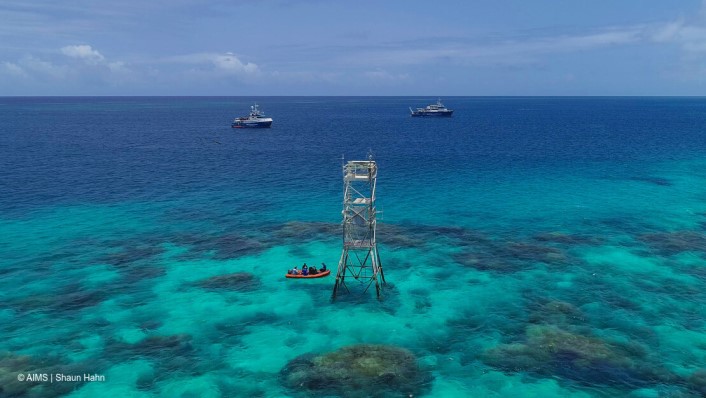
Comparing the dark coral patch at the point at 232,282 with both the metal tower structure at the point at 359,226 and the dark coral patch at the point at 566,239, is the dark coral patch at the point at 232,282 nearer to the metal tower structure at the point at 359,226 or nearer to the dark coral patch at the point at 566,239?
the metal tower structure at the point at 359,226

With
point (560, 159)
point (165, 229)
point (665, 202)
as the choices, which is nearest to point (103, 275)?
point (165, 229)

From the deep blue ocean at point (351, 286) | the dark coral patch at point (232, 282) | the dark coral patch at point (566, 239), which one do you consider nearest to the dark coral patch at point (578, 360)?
the deep blue ocean at point (351, 286)

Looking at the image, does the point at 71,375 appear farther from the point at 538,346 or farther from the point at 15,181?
the point at 15,181

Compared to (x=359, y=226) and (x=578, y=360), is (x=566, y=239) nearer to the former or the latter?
(x=578, y=360)

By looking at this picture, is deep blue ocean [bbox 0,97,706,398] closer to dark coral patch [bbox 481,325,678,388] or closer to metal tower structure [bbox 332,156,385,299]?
dark coral patch [bbox 481,325,678,388]

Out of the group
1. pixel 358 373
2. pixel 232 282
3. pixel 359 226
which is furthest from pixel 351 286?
pixel 358 373

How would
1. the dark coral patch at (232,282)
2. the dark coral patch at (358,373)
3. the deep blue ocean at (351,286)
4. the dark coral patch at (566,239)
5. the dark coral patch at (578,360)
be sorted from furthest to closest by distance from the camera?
the dark coral patch at (566,239), the dark coral patch at (232,282), the deep blue ocean at (351,286), the dark coral patch at (578,360), the dark coral patch at (358,373)
